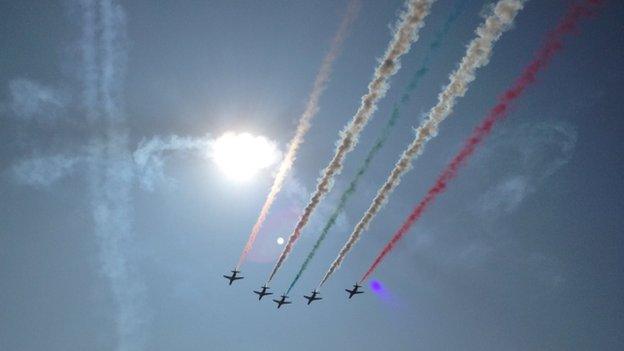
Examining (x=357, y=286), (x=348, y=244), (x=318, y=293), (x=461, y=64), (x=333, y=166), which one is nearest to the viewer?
(x=461, y=64)

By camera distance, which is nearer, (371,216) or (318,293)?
(371,216)

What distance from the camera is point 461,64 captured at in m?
21.6

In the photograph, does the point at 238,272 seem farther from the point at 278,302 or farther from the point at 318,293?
the point at 318,293

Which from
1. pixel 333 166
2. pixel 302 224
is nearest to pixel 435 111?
pixel 333 166

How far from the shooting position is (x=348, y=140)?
86.3ft

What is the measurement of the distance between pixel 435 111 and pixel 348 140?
17.7ft

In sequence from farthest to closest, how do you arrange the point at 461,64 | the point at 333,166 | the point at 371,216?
1. the point at 371,216
2. the point at 333,166
3. the point at 461,64

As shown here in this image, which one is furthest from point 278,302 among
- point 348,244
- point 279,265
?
point 348,244

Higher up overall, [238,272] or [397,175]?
[238,272]

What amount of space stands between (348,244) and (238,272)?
67.7 feet

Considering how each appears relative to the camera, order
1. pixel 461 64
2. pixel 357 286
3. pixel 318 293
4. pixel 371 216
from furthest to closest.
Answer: pixel 318 293 → pixel 357 286 → pixel 371 216 → pixel 461 64

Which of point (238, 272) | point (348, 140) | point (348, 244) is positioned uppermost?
point (238, 272)

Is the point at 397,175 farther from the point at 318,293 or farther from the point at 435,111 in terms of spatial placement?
the point at 318,293

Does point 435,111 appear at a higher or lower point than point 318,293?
lower
